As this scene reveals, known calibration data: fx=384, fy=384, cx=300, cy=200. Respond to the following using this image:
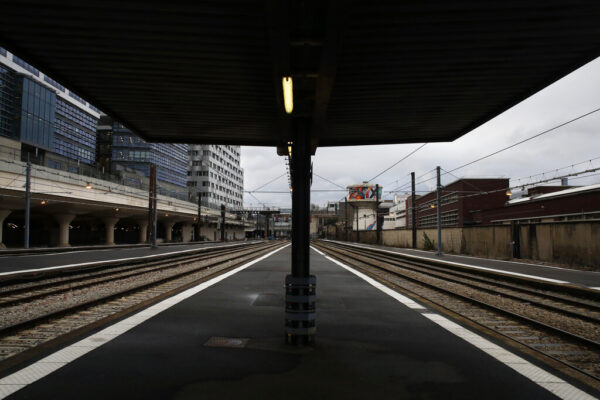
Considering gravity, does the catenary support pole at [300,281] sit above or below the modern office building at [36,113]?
below

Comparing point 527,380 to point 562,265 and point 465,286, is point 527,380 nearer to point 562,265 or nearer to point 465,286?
point 465,286

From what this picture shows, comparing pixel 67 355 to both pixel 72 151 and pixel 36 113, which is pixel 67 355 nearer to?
pixel 36 113

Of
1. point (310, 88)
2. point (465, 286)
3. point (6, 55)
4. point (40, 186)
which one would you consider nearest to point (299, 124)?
point (310, 88)

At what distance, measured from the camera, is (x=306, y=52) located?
539 centimetres

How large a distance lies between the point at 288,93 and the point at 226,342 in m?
3.81

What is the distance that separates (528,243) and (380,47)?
22.8m

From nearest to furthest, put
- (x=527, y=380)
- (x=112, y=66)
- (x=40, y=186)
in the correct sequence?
(x=527, y=380) < (x=112, y=66) < (x=40, y=186)

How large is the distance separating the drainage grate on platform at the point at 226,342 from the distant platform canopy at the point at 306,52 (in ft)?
11.8

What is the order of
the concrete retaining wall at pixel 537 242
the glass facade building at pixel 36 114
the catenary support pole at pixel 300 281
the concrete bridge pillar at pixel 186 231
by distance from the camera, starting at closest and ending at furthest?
the catenary support pole at pixel 300 281
the concrete retaining wall at pixel 537 242
the glass facade building at pixel 36 114
the concrete bridge pillar at pixel 186 231

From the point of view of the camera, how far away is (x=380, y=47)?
547cm

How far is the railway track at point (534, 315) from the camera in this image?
5734 millimetres

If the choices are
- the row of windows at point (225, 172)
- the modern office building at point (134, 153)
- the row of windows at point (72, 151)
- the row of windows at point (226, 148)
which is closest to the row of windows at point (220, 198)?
the row of windows at point (225, 172)

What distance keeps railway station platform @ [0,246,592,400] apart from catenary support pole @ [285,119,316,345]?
284mm

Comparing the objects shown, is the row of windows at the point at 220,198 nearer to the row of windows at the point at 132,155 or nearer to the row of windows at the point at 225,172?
the row of windows at the point at 225,172
